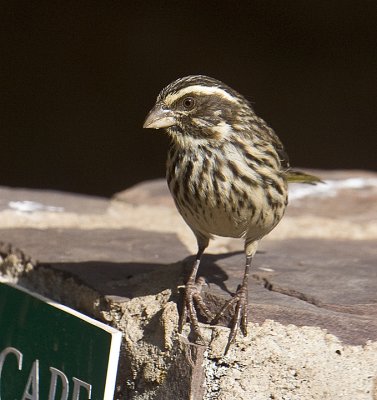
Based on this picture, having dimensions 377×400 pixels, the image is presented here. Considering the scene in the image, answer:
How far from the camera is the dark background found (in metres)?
7.63

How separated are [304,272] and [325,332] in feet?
1.86

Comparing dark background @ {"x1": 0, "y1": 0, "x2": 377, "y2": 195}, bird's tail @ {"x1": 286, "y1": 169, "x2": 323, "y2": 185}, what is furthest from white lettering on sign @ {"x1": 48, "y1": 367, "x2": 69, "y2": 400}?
dark background @ {"x1": 0, "y1": 0, "x2": 377, "y2": 195}

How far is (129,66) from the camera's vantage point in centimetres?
803

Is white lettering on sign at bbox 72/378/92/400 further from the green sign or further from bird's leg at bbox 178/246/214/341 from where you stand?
bird's leg at bbox 178/246/214/341

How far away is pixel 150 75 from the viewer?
7.96 m

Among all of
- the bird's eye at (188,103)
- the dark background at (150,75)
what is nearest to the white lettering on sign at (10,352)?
the bird's eye at (188,103)

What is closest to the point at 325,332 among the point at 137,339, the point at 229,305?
the point at 229,305

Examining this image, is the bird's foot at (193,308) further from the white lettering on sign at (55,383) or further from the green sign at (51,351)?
the white lettering on sign at (55,383)

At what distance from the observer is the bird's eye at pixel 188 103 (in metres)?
3.23

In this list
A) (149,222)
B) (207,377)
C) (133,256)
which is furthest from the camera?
(149,222)

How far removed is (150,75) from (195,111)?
478 centimetres

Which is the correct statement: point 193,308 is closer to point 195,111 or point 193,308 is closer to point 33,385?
point 33,385

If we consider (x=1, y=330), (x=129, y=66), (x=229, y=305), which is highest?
(x=129, y=66)

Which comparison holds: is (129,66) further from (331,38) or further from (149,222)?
(149,222)
